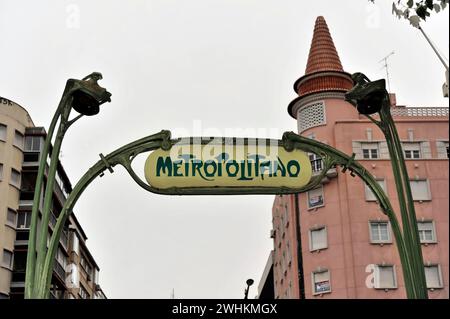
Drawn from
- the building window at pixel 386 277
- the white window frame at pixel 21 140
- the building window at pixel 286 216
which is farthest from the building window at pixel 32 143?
the building window at pixel 386 277

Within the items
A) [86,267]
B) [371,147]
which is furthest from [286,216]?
[86,267]

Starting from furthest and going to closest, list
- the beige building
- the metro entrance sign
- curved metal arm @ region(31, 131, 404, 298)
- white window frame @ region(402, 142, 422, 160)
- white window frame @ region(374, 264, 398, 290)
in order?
1. the beige building
2. white window frame @ region(402, 142, 422, 160)
3. white window frame @ region(374, 264, 398, 290)
4. curved metal arm @ region(31, 131, 404, 298)
5. the metro entrance sign

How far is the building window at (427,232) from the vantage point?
3662cm

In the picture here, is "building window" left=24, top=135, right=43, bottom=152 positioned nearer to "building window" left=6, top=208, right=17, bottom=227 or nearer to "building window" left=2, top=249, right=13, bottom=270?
"building window" left=6, top=208, right=17, bottom=227

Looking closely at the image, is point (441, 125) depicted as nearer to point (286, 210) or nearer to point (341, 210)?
point (341, 210)

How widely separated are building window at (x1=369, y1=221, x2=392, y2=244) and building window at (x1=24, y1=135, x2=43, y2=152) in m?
21.5

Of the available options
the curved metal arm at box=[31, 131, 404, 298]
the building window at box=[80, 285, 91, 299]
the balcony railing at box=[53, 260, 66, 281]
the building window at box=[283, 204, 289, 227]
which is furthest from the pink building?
the building window at box=[80, 285, 91, 299]

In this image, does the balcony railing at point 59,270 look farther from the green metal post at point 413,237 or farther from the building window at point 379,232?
the green metal post at point 413,237

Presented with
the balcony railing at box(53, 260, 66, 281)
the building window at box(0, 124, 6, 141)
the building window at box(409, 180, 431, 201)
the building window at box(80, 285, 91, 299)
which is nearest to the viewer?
the building window at box(409, 180, 431, 201)

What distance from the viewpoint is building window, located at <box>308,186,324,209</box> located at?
3897cm

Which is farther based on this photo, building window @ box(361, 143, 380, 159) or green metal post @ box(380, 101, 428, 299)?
building window @ box(361, 143, 380, 159)

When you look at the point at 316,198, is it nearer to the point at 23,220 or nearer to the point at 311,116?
the point at 311,116

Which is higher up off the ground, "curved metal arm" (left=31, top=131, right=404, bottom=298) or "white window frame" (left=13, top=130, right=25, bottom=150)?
"white window frame" (left=13, top=130, right=25, bottom=150)
